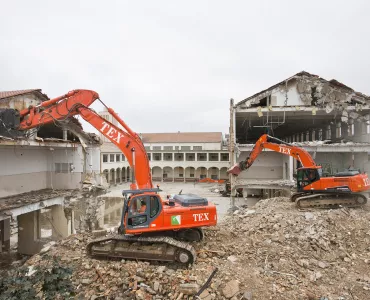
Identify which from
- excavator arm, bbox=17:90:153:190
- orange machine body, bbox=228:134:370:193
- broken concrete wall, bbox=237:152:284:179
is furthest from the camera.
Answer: broken concrete wall, bbox=237:152:284:179

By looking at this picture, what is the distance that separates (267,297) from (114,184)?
39.0m

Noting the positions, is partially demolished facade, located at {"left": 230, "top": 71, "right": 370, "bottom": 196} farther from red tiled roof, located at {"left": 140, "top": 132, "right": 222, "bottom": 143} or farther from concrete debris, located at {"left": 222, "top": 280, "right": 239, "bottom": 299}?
red tiled roof, located at {"left": 140, "top": 132, "right": 222, "bottom": 143}

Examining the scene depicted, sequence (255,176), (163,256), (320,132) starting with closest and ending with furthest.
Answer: (163,256)
(255,176)
(320,132)

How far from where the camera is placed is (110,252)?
8.02 metres

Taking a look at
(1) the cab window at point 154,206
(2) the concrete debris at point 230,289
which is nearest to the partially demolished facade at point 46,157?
(1) the cab window at point 154,206

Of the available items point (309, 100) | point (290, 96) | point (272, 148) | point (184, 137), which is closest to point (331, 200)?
point (272, 148)

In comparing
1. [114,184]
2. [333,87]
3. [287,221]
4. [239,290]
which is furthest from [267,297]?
[114,184]

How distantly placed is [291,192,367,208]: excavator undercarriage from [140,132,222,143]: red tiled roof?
3586cm

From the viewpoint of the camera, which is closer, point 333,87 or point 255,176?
point 333,87

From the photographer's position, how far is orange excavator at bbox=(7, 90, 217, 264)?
7.87m

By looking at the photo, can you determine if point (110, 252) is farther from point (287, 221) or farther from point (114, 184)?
point (114, 184)

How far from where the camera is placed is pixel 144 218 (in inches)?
314

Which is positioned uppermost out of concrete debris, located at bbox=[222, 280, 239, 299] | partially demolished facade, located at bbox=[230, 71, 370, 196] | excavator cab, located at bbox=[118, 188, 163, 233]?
Result: partially demolished facade, located at bbox=[230, 71, 370, 196]

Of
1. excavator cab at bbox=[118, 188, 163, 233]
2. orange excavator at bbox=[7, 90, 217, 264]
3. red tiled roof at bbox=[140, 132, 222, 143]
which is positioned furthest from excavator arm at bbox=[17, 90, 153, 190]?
red tiled roof at bbox=[140, 132, 222, 143]
